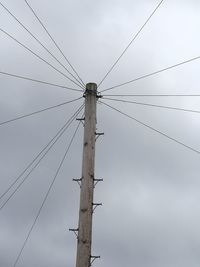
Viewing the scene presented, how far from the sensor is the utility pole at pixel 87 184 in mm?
11352

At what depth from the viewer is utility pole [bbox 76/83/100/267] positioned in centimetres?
1135

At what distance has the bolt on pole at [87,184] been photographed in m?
11.3

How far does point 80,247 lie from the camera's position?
37.2 feet

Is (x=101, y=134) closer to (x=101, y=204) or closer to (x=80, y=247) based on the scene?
(x=101, y=204)

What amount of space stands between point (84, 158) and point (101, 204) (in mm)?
1129

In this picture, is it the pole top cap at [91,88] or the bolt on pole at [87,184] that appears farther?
the pole top cap at [91,88]

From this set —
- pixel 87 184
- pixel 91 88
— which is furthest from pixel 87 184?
pixel 91 88

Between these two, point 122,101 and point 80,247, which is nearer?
point 80,247

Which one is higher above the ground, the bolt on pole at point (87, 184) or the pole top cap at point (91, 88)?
the pole top cap at point (91, 88)

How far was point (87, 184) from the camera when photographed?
470 inches

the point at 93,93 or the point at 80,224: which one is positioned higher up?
the point at 93,93

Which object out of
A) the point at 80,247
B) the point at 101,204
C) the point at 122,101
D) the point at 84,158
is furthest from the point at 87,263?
the point at 122,101

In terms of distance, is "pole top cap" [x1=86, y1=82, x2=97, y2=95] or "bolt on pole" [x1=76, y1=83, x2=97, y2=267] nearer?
"bolt on pole" [x1=76, y1=83, x2=97, y2=267]

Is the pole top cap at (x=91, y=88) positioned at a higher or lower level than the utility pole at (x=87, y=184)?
higher
